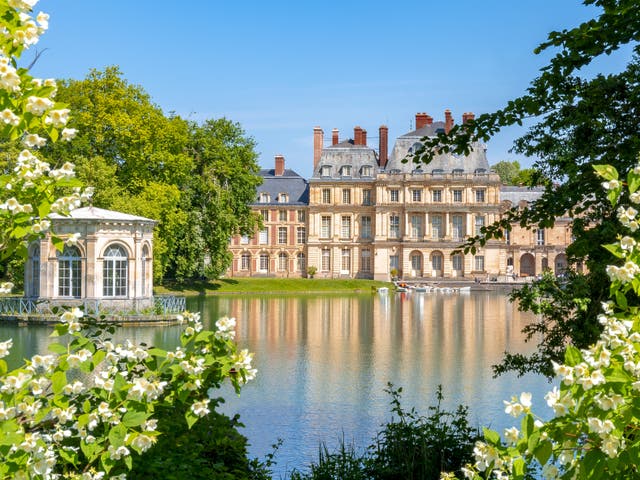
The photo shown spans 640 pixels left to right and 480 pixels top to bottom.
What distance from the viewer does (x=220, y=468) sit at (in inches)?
246

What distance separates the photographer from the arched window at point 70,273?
2562 cm

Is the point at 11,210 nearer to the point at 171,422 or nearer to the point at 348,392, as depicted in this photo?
the point at 171,422

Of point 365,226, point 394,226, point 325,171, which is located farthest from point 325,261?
point 325,171

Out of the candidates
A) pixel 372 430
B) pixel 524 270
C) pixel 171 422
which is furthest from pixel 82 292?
pixel 524 270

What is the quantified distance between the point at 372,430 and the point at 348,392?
115 inches

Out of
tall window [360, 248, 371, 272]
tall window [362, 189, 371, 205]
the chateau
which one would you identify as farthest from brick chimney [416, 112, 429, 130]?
tall window [360, 248, 371, 272]

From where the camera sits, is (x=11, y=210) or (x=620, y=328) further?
(x=11, y=210)

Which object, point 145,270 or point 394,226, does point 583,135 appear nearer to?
point 145,270

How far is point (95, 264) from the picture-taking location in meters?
25.5

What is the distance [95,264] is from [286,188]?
38.7 metres

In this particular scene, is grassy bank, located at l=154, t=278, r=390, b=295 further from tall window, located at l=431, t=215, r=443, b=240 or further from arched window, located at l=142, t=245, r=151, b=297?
arched window, located at l=142, t=245, r=151, b=297

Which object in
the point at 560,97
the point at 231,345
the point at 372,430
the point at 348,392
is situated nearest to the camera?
the point at 231,345

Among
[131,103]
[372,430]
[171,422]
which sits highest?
[131,103]

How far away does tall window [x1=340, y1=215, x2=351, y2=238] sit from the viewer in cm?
6312
